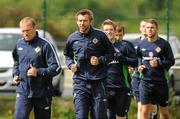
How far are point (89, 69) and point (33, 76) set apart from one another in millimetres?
845

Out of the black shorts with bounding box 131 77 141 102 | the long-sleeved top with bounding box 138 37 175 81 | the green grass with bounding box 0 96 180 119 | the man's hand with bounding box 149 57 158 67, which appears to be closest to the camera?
the man's hand with bounding box 149 57 158 67

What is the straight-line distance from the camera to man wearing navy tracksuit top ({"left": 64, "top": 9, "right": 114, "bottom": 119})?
1124cm

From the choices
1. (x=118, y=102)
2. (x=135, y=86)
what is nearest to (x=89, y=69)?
(x=118, y=102)

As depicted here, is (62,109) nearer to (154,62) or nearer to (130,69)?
(130,69)

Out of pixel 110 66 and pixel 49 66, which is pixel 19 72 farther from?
pixel 110 66

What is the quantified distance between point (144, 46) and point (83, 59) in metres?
2.16

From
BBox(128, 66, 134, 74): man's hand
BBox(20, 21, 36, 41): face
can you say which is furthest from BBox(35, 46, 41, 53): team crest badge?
BBox(128, 66, 134, 74): man's hand

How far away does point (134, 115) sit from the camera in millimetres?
15500

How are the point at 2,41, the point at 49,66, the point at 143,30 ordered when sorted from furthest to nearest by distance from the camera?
the point at 2,41 < the point at 143,30 < the point at 49,66

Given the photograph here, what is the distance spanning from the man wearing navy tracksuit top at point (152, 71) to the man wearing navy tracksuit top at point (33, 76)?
93.4 inches

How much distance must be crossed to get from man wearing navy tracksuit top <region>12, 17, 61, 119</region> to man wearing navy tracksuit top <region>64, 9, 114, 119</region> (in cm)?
39

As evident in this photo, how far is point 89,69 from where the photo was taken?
37.2 feet

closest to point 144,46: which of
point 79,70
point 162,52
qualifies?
point 162,52

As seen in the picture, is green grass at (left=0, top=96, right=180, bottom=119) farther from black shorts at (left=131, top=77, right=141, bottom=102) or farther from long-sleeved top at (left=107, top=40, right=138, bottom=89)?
long-sleeved top at (left=107, top=40, right=138, bottom=89)
